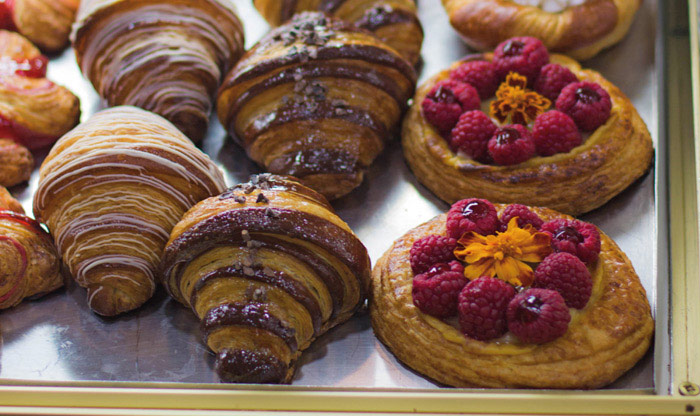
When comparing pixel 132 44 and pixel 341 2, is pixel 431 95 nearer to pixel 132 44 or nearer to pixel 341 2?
pixel 341 2

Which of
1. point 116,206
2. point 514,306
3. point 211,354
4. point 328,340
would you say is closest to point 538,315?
point 514,306

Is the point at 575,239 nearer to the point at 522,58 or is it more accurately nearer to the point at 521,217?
the point at 521,217

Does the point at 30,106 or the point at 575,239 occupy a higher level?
the point at 575,239

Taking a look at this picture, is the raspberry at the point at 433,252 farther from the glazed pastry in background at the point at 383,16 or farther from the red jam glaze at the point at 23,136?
the red jam glaze at the point at 23,136

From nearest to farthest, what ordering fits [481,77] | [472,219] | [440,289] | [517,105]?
[440,289] → [472,219] → [517,105] → [481,77]

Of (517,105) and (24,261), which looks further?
(517,105)

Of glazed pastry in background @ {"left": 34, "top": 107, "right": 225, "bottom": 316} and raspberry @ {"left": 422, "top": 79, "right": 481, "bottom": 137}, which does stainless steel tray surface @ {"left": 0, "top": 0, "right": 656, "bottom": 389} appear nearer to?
glazed pastry in background @ {"left": 34, "top": 107, "right": 225, "bottom": 316}

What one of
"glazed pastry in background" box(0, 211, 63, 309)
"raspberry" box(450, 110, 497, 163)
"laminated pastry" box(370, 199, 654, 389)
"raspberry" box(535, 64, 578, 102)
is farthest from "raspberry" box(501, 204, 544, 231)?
"glazed pastry in background" box(0, 211, 63, 309)
